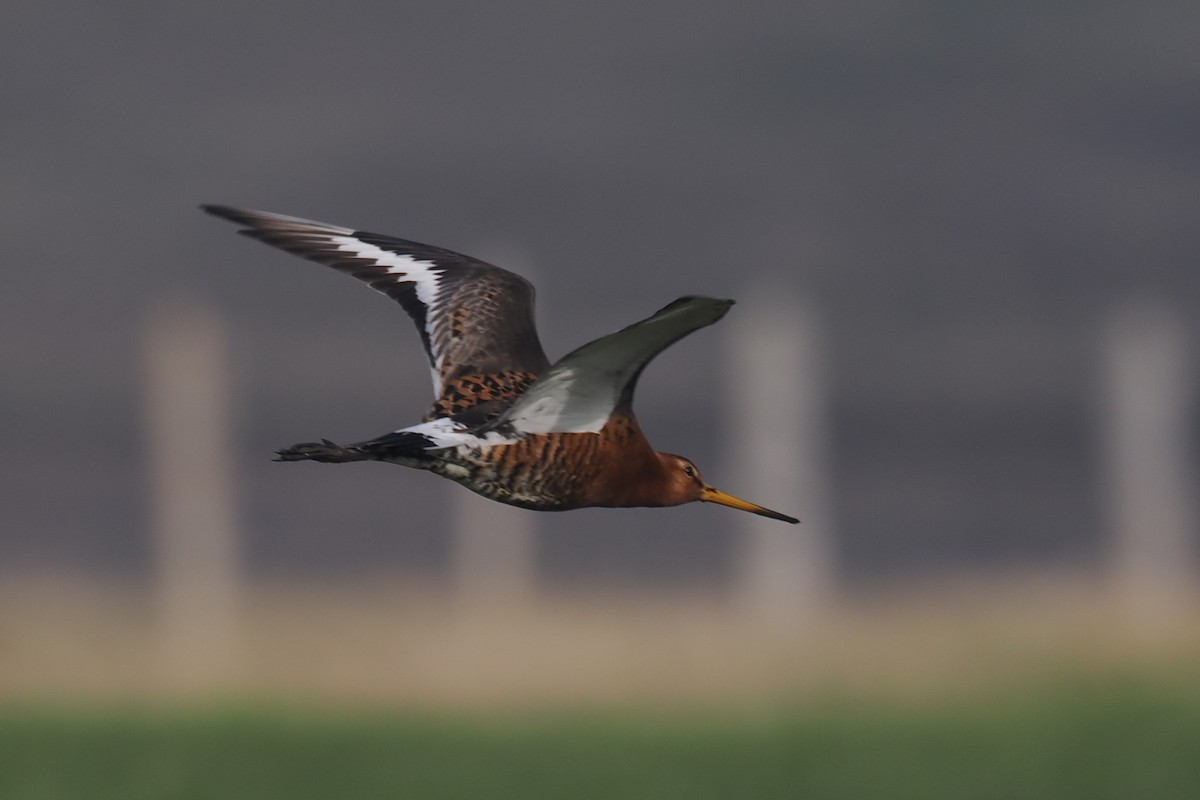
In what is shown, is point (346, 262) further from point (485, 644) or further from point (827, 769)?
point (827, 769)

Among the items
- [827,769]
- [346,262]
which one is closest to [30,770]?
[827,769]

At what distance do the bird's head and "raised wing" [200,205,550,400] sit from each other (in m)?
0.57

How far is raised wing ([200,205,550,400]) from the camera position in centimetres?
614

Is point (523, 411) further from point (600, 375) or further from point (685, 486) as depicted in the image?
point (685, 486)

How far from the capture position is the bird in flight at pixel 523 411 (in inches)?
184

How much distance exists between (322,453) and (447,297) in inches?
84.8

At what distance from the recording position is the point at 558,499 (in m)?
5.14

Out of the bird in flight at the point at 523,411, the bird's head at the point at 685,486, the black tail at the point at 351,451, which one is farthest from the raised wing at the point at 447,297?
the black tail at the point at 351,451

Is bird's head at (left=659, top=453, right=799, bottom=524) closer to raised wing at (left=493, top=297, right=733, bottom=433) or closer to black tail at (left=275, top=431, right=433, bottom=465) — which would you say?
raised wing at (left=493, top=297, right=733, bottom=433)

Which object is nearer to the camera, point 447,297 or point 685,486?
point 685,486

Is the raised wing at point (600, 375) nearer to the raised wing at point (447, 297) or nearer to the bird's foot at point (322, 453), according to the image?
the bird's foot at point (322, 453)

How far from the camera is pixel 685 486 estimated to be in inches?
217

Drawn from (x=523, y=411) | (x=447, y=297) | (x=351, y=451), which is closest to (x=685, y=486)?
(x=523, y=411)

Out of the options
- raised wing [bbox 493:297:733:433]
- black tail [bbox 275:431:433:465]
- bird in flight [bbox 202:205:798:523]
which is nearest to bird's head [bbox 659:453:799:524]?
bird in flight [bbox 202:205:798:523]
